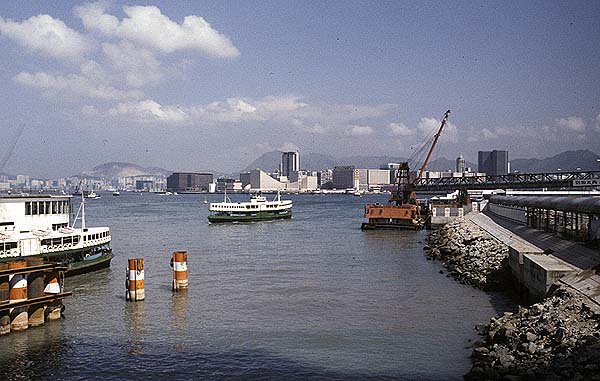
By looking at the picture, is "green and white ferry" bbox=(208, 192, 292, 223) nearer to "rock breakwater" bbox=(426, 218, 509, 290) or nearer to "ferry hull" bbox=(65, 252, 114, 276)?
"rock breakwater" bbox=(426, 218, 509, 290)

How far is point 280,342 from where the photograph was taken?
61.9 feet

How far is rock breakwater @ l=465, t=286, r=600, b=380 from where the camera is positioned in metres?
12.5

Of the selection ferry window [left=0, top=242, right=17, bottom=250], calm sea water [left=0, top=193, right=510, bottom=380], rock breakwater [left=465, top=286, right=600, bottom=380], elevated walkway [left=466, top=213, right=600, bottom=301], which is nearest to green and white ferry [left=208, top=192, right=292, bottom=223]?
calm sea water [left=0, top=193, right=510, bottom=380]

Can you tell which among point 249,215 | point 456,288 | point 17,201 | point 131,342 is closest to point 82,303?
point 131,342

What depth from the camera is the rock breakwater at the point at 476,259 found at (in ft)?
90.8

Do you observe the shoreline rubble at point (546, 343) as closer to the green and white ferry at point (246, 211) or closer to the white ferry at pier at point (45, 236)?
the white ferry at pier at point (45, 236)

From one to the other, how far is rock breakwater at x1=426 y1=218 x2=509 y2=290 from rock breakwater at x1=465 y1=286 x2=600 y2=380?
34.3 ft

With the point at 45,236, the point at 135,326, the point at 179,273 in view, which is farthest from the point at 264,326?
the point at 45,236

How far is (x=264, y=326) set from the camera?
20.9 metres

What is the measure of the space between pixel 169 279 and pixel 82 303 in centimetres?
656

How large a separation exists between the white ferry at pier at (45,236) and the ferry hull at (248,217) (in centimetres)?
4619

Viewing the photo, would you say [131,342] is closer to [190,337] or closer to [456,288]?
[190,337]

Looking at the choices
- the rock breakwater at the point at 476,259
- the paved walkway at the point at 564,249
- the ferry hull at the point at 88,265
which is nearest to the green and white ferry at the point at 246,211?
the rock breakwater at the point at 476,259

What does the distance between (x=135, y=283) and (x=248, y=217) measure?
198 ft
